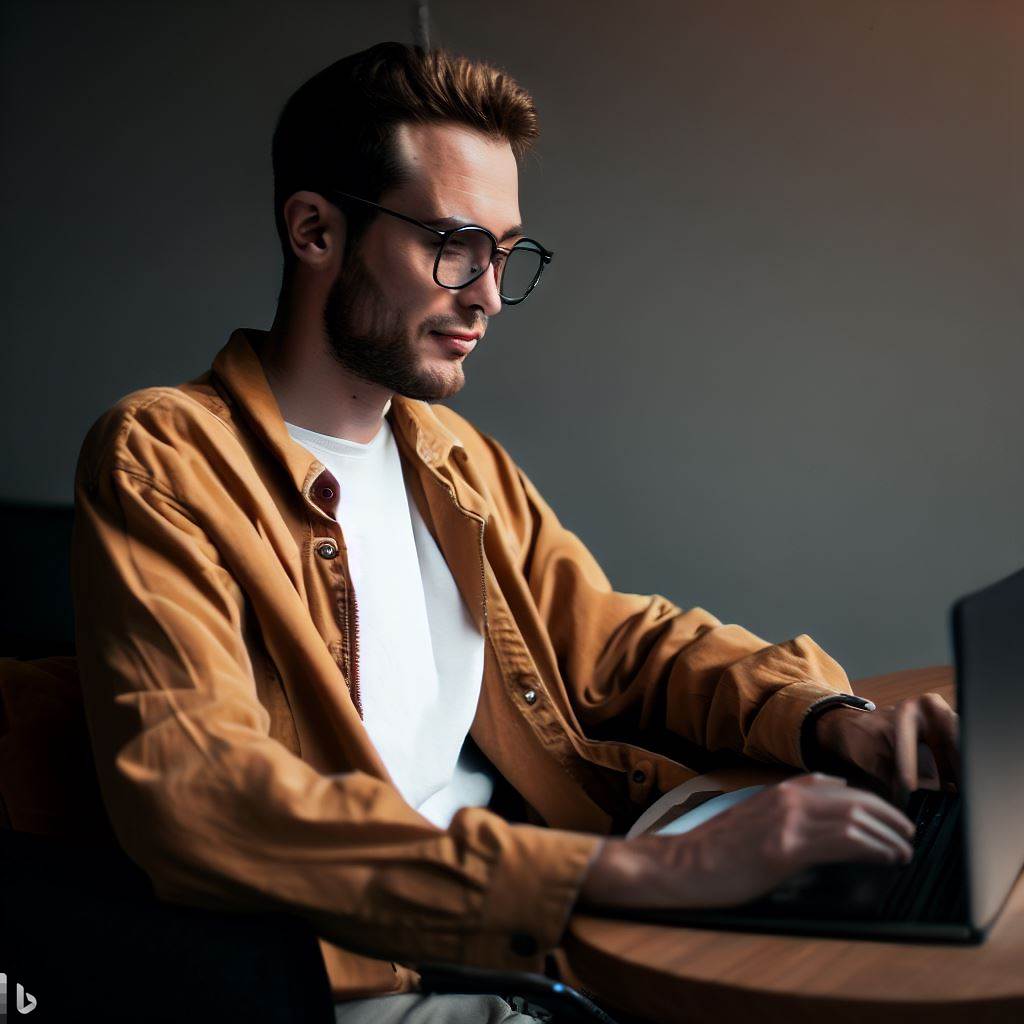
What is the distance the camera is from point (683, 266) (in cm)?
241

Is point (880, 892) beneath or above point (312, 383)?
beneath

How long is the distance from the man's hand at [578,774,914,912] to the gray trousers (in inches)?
13.4

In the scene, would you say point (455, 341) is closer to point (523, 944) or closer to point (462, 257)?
point (462, 257)

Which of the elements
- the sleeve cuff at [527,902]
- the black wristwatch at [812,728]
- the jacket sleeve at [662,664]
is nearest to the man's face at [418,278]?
the jacket sleeve at [662,664]

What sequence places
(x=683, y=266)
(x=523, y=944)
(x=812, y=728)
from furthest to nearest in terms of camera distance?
(x=683, y=266) < (x=812, y=728) < (x=523, y=944)

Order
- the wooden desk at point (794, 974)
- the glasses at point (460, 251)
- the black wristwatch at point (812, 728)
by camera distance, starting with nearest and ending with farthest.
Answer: the wooden desk at point (794, 974) < the black wristwatch at point (812, 728) < the glasses at point (460, 251)

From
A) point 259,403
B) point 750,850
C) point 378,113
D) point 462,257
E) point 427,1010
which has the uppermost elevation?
point 378,113

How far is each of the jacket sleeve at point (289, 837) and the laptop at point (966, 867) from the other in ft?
0.31

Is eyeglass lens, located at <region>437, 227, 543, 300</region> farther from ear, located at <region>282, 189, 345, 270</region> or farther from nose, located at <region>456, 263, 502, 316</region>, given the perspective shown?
ear, located at <region>282, 189, 345, 270</region>

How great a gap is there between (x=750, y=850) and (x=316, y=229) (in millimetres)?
1003

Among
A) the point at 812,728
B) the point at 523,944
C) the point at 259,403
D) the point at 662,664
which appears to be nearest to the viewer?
the point at 523,944

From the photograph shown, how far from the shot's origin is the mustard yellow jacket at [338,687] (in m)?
1.07

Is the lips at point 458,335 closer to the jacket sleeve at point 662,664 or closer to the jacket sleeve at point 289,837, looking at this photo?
the jacket sleeve at point 662,664

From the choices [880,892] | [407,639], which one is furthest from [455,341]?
[880,892]
